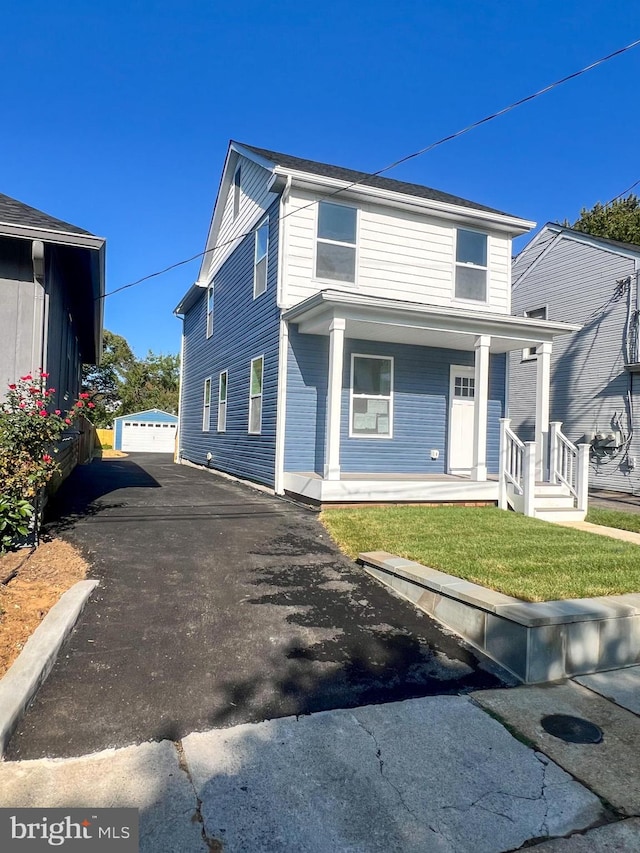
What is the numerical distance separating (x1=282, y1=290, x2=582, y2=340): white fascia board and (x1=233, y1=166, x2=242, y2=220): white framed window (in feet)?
16.9

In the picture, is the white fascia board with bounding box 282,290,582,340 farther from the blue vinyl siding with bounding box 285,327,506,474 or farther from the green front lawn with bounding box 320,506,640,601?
the green front lawn with bounding box 320,506,640,601

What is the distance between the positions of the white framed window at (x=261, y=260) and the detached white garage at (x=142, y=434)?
19.7 m

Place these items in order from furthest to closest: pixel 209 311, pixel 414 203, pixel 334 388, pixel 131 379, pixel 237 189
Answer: pixel 131 379 → pixel 209 311 → pixel 237 189 → pixel 414 203 → pixel 334 388

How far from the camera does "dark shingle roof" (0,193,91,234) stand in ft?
18.4

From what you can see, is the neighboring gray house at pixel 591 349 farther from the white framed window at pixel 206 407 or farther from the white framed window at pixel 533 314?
the white framed window at pixel 206 407

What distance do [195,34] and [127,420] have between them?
23.3m

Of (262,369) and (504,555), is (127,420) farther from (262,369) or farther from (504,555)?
(504,555)

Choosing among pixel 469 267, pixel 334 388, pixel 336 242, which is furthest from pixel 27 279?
pixel 469 267

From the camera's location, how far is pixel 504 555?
582 cm

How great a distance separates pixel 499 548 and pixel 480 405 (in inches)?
158

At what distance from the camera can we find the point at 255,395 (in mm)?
11766

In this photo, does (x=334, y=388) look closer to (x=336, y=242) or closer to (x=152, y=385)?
(x=336, y=242)

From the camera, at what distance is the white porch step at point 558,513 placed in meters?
9.14

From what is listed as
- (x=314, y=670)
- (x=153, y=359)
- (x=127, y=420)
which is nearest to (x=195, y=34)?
(x=314, y=670)
